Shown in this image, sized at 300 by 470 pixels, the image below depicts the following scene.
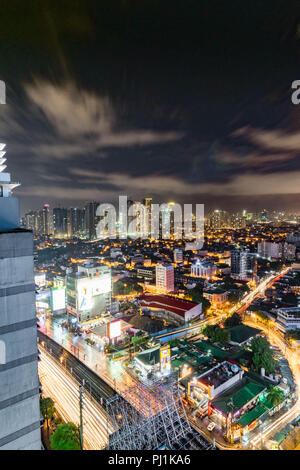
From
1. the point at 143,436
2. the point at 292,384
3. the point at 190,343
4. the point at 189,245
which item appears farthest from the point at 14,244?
the point at 189,245

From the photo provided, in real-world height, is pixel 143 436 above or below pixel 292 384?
above

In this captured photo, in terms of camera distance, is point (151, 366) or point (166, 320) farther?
point (166, 320)

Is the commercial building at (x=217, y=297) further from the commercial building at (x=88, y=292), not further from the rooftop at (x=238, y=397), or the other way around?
the rooftop at (x=238, y=397)

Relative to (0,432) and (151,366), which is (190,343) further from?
(0,432)

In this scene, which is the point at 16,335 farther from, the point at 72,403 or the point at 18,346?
the point at 72,403

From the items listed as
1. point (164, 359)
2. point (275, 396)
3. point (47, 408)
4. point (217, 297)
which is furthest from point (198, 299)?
point (47, 408)

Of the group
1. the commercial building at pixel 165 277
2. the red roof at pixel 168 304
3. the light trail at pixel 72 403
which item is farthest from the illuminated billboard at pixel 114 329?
the commercial building at pixel 165 277
